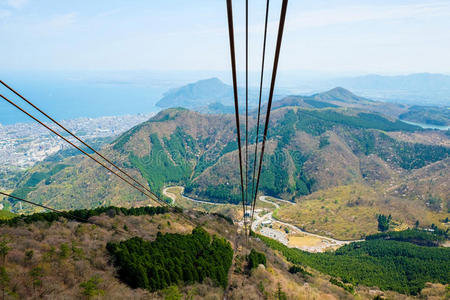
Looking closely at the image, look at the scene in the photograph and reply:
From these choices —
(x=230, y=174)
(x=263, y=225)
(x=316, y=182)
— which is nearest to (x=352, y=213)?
(x=316, y=182)

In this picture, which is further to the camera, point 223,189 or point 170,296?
point 223,189

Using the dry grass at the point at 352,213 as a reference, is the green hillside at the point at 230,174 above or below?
above

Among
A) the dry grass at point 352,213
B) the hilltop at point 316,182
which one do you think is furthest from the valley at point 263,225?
the hilltop at point 316,182

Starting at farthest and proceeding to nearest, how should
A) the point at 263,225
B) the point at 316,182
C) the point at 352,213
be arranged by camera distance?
the point at 316,182 < the point at 352,213 < the point at 263,225

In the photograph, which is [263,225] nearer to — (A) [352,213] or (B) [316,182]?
(A) [352,213]

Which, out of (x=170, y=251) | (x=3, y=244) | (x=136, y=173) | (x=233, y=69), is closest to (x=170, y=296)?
(x=170, y=251)

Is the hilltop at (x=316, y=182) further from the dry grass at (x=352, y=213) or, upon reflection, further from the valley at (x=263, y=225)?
the valley at (x=263, y=225)

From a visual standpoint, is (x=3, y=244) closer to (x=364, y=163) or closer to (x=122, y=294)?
(x=122, y=294)

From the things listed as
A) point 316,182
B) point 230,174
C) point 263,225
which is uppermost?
point 230,174

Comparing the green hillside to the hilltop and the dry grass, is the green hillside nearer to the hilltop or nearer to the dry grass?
the hilltop

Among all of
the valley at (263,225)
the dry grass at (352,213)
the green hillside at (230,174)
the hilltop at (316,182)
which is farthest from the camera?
the green hillside at (230,174)

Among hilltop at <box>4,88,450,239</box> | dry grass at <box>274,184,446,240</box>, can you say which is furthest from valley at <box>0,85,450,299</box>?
hilltop at <box>4,88,450,239</box>
